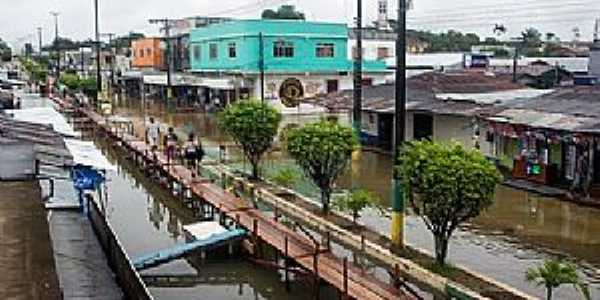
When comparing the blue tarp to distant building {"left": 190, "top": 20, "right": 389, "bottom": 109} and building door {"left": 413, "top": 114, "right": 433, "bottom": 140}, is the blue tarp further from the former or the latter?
distant building {"left": 190, "top": 20, "right": 389, "bottom": 109}

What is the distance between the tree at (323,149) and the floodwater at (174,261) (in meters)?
3.68

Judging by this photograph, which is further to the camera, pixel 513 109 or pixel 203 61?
pixel 203 61

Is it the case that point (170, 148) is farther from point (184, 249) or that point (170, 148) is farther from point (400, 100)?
point (400, 100)

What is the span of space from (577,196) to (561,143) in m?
2.17

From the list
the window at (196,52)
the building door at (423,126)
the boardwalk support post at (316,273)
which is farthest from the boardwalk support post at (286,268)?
the window at (196,52)

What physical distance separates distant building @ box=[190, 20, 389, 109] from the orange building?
25.6 m

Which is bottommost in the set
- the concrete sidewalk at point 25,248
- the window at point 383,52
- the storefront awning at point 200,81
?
the concrete sidewalk at point 25,248

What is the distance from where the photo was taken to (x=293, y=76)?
53.1 meters

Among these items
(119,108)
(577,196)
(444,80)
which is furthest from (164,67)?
(577,196)

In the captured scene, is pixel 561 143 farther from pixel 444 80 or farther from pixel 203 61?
pixel 203 61

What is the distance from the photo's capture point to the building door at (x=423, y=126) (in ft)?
104

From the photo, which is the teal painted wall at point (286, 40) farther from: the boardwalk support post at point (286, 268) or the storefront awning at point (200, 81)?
the boardwalk support post at point (286, 268)

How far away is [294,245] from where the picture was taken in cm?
1539

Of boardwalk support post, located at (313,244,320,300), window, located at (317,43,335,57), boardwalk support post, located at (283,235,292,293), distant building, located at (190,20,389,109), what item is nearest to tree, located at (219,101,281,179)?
boardwalk support post, located at (283,235,292,293)
